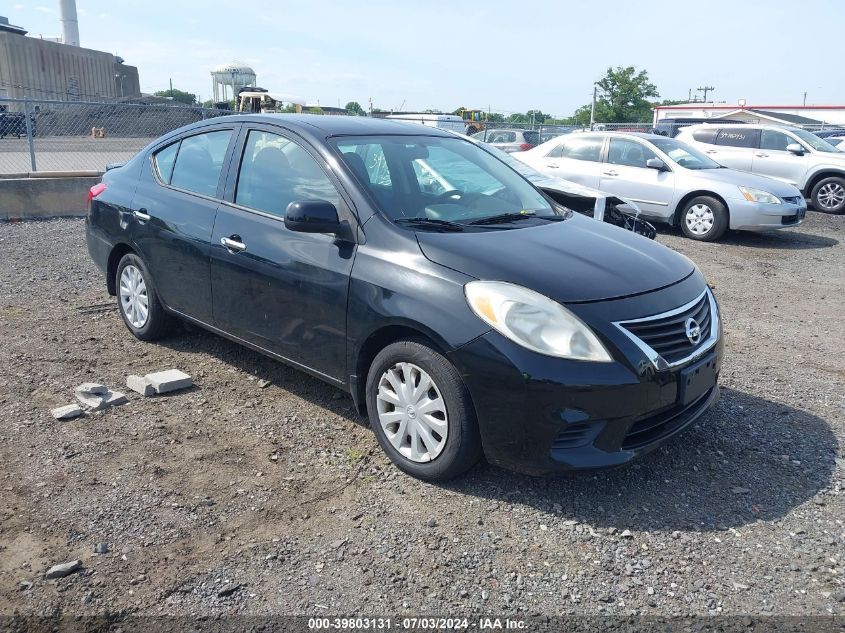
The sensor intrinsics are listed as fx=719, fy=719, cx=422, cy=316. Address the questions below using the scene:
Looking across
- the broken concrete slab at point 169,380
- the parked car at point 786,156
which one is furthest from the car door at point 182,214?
the parked car at point 786,156

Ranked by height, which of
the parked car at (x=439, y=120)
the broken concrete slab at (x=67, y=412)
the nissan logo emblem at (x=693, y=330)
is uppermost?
the parked car at (x=439, y=120)

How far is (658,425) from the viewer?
341 cm

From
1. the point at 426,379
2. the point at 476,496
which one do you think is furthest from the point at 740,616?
the point at 426,379

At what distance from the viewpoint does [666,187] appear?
36.9 ft

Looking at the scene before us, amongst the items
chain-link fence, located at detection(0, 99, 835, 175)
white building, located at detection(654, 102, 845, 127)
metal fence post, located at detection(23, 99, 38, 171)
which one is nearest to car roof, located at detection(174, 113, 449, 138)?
metal fence post, located at detection(23, 99, 38, 171)

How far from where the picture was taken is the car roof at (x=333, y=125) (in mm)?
4309

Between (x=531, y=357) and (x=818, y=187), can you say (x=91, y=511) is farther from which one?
(x=818, y=187)

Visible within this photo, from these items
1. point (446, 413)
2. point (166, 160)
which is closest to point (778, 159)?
point (166, 160)

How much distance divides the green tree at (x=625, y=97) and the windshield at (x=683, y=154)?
6301 cm

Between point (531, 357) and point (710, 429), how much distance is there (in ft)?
5.53

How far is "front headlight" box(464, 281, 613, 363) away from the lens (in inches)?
125

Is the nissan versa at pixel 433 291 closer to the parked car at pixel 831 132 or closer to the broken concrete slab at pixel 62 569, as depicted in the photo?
the broken concrete slab at pixel 62 569

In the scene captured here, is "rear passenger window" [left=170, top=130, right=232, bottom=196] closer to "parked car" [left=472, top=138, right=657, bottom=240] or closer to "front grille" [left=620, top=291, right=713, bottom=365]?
"front grille" [left=620, top=291, right=713, bottom=365]

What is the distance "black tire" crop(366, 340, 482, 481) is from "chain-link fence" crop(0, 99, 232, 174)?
37.0 feet
